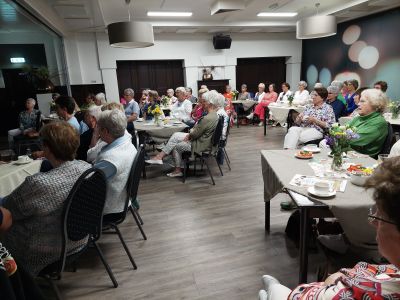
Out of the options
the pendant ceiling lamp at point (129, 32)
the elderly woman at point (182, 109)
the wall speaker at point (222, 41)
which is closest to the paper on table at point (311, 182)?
the pendant ceiling lamp at point (129, 32)

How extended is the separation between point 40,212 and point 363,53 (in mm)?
8862

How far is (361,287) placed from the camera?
828 millimetres

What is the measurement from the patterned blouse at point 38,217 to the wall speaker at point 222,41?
8.54 metres

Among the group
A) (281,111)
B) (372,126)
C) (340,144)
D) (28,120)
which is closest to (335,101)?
(281,111)

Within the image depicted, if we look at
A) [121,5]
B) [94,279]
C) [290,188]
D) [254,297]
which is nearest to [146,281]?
[94,279]

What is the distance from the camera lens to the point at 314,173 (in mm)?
1915

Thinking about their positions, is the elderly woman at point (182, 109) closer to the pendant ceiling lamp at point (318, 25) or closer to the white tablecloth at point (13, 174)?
the pendant ceiling lamp at point (318, 25)

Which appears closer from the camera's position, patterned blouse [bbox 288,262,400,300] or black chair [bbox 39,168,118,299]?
patterned blouse [bbox 288,262,400,300]

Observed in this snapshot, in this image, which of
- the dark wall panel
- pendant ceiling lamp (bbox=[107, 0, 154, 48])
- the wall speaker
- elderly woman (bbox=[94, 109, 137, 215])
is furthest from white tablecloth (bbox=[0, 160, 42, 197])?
the dark wall panel

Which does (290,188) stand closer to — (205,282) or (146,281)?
(205,282)

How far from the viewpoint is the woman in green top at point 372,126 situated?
2590 millimetres

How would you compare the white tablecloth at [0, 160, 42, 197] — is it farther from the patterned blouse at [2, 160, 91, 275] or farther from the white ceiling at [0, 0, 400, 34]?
the white ceiling at [0, 0, 400, 34]

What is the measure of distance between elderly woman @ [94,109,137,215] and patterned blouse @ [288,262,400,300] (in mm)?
1385

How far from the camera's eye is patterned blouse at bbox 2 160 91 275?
1.40 metres
